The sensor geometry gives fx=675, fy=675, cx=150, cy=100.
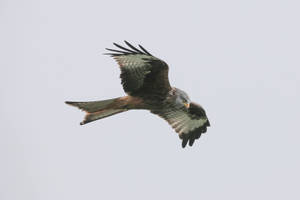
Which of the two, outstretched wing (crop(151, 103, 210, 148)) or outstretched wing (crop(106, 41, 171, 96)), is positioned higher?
outstretched wing (crop(106, 41, 171, 96))

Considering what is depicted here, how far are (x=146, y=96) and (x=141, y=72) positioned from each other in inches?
17.9

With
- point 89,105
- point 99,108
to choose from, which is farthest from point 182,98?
point 89,105

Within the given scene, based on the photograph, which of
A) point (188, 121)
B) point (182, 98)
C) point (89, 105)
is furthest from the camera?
point (188, 121)

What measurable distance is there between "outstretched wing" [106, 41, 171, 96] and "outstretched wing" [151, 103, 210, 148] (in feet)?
2.12

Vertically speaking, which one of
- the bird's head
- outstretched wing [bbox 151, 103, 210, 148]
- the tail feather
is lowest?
outstretched wing [bbox 151, 103, 210, 148]

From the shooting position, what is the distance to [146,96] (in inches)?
393

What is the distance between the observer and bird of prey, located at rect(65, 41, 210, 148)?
9.60 meters

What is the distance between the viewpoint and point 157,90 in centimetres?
994

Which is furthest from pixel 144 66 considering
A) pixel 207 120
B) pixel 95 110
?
pixel 207 120

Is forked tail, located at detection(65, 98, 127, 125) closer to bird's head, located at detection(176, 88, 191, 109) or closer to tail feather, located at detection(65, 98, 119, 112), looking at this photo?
tail feather, located at detection(65, 98, 119, 112)

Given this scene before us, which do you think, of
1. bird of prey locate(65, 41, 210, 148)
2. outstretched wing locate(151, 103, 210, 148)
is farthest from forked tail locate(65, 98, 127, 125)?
outstretched wing locate(151, 103, 210, 148)

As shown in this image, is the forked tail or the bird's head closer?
the forked tail

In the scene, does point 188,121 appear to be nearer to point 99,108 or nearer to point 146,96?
point 146,96

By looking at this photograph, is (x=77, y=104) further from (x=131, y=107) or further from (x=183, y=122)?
(x=183, y=122)
